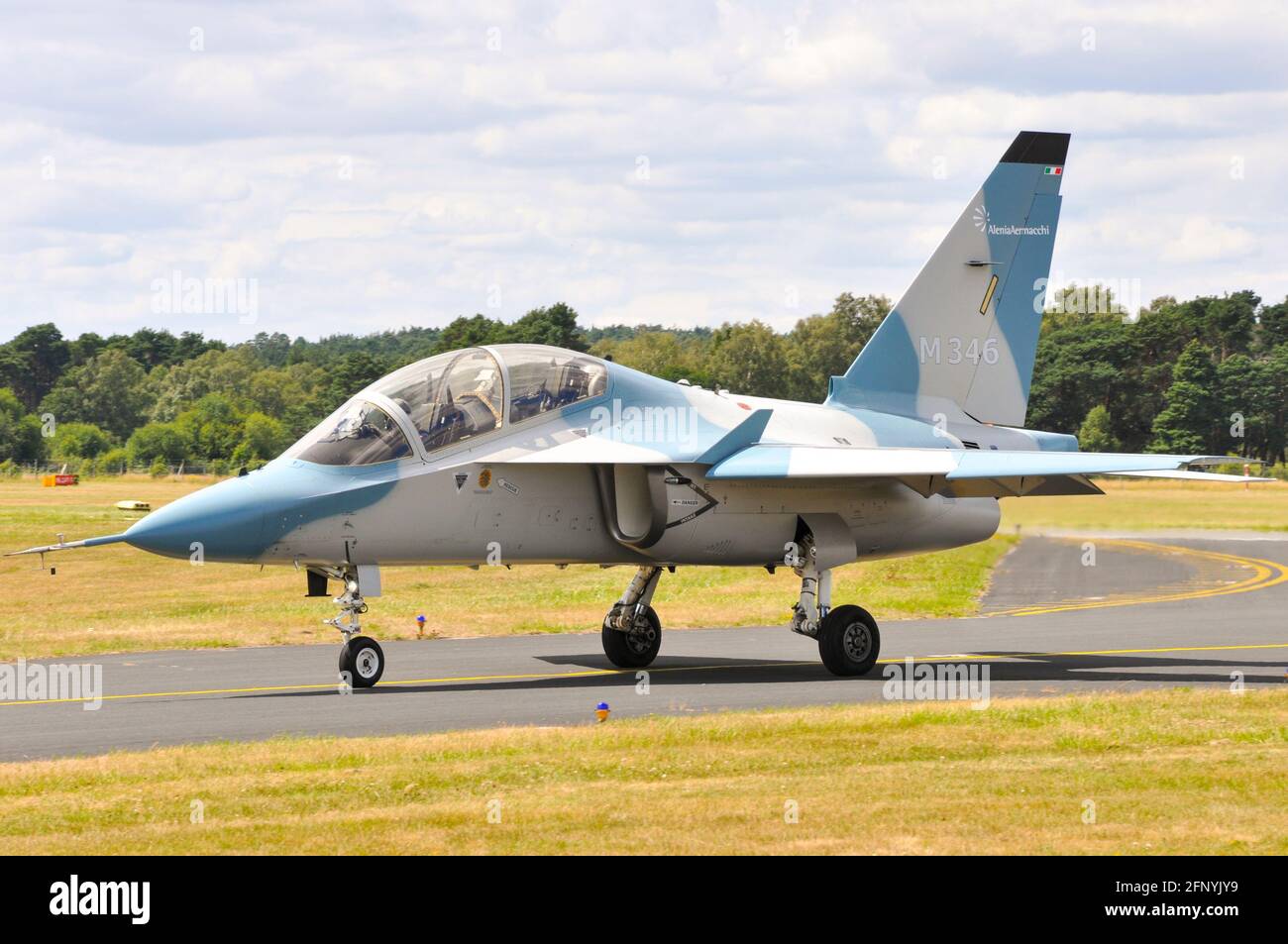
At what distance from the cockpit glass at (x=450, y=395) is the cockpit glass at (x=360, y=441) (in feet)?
0.76

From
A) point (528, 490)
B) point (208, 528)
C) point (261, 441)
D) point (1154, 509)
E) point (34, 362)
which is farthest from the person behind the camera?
point (34, 362)

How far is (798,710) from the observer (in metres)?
14.7

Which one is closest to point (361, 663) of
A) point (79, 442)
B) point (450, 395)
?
point (450, 395)

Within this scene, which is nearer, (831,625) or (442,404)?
(442,404)

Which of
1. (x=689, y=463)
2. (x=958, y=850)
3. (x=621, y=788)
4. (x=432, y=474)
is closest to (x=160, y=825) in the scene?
(x=621, y=788)

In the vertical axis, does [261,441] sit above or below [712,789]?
above

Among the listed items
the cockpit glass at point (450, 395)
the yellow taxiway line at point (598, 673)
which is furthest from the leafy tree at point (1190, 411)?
the cockpit glass at point (450, 395)

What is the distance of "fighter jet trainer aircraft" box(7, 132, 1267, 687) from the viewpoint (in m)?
15.7

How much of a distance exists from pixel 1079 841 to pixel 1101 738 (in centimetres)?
381

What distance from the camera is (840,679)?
58.1ft

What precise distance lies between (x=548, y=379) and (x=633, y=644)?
3859 millimetres
